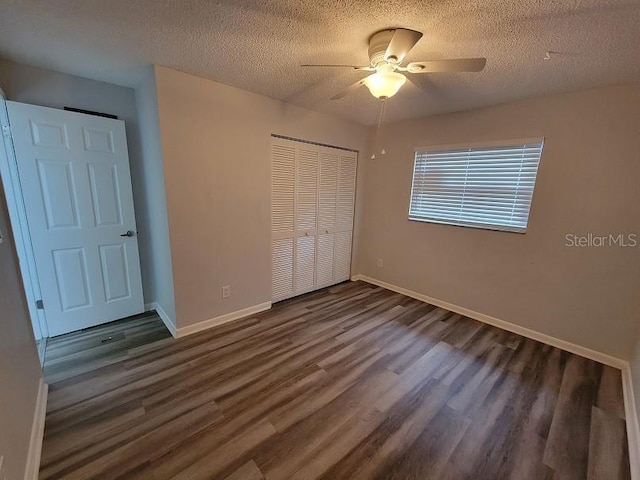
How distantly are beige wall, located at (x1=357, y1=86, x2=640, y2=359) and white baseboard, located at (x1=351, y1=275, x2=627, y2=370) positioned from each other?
5 centimetres

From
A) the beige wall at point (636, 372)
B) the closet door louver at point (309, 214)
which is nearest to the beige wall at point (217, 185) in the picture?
the closet door louver at point (309, 214)

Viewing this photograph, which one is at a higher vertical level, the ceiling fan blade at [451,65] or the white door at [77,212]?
the ceiling fan blade at [451,65]

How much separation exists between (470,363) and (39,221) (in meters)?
3.89

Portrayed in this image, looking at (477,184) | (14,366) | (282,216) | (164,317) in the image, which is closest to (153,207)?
(164,317)

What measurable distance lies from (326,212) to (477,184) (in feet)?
5.95

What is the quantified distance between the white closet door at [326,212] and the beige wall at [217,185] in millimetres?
525

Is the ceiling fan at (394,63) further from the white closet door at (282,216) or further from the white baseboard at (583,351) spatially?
the white baseboard at (583,351)

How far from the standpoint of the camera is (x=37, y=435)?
1405 millimetres

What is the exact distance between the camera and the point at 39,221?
2.21m

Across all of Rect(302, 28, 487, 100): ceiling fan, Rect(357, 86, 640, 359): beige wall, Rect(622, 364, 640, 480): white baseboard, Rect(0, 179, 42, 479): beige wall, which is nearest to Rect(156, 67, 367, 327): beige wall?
Rect(0, 179, 42, 479): beige wall

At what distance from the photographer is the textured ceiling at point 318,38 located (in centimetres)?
133

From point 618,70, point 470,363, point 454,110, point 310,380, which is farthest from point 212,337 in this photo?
point 618,70

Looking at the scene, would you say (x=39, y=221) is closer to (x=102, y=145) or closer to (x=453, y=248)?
(x=102, y=145)

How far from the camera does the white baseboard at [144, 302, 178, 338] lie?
246 cm
